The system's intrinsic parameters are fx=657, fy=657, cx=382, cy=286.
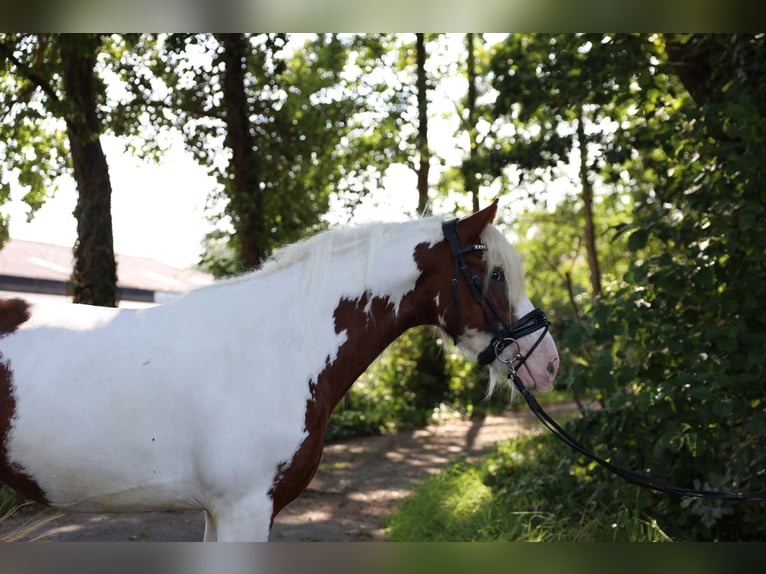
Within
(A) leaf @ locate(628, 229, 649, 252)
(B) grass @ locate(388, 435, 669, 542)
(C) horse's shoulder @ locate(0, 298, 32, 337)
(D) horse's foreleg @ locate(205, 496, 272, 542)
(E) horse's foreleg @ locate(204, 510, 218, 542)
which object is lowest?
(B) grass @ locate(388, 435, 669, 542)

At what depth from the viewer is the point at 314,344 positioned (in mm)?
2455

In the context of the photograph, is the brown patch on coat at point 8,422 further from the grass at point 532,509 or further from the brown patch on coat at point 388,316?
the grass at point 532,509

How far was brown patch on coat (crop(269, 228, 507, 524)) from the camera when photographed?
8.13ft

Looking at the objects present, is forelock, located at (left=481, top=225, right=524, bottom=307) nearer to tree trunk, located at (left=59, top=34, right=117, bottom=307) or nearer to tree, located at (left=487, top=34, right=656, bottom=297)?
tree, located at (left=487, top=34, right=656, bottom=297)

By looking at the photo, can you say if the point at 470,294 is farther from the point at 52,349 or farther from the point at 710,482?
the point at 710,482

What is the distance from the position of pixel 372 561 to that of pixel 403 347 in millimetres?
11867

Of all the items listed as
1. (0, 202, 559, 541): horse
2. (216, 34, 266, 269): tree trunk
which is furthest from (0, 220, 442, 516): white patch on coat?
(216, 34, 266, 269): tree trunk

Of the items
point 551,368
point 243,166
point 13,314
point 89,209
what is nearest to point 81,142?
point 89,209

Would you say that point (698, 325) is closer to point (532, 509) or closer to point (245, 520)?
point (532, 509)

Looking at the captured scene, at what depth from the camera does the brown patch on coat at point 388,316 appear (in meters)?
2.48

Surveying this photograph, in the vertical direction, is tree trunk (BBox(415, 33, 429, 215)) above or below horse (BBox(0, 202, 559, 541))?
above

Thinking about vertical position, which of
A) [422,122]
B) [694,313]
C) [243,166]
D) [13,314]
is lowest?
[13,314]

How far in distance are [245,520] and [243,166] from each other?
19.7 feet

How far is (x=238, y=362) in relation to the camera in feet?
7.66
